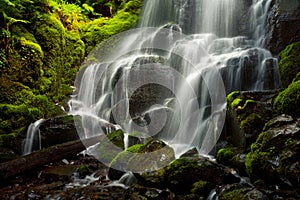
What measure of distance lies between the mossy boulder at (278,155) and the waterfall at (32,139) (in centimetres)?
542

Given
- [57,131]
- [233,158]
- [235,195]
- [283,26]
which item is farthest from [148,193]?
[283,26]

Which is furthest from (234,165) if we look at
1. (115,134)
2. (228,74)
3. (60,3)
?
(60,3)

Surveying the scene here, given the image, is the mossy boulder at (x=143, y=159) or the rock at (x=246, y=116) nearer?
the mossy boulder at (x=143, y=159)

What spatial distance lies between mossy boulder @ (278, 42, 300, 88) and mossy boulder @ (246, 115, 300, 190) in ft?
9.31

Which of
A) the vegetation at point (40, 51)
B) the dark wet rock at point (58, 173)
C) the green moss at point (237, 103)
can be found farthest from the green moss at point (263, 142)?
the vegetation at point (40, 51)

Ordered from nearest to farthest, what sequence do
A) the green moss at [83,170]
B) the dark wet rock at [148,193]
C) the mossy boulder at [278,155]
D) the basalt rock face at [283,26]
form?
the mossy boulder at [278,155] → the dark wet rock at [148,193] → the green moss at [83,170] → the basalt rock face at [283,26]

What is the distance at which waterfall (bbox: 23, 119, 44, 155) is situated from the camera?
7.07 metres

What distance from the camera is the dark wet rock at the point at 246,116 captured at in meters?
5.47

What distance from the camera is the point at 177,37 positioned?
12469 millimetres

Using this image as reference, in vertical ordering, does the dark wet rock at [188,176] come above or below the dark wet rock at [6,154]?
above

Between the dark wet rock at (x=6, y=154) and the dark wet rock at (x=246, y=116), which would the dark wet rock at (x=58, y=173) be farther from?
the dark wet rock at (x=246, y=116)

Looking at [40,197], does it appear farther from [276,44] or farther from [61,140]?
[276,44]

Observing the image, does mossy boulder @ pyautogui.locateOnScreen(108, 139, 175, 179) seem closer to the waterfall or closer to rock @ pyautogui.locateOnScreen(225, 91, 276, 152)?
rock @ pyautogui.locateOnScreen(225, 91, 276, 152)

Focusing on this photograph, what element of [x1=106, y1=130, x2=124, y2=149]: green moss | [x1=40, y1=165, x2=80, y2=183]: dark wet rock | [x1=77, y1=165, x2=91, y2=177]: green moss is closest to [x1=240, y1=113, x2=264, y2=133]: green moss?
[x1=106, y1=130, x2=124, y2=149]: green moss
